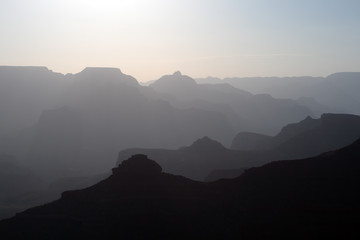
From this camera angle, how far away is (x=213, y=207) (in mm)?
35812

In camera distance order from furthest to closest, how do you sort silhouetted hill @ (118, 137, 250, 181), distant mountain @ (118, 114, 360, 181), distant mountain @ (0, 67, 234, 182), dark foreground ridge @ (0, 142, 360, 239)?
distant mountain @ (0, 67, 234, 182), distant mountain @ (118, 114, 360, 181), silhouetted hill @ (118, 137, 250, 181), dark foreground ridge @ (0, 142, 360, 239)

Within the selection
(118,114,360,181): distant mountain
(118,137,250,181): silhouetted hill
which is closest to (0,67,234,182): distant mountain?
(118,137,250,181): silhouetted hill

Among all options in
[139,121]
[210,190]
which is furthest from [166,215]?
[139,121]

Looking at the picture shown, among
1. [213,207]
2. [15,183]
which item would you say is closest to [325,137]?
[213,207]

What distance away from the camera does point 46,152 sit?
151125 mm

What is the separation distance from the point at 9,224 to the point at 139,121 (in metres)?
146

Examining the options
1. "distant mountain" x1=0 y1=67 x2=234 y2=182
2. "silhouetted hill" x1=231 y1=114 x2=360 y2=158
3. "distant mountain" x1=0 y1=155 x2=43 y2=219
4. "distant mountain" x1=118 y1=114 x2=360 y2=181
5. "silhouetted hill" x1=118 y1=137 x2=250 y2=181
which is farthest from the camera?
"distant mountain" x1=0 y1=67 x2=234 y2=182

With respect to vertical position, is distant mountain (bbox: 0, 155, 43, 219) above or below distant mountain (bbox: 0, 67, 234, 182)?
below

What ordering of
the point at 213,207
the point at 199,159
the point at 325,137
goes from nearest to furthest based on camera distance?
the point at 213,207 < the point at 199,159 < the point at 325,137

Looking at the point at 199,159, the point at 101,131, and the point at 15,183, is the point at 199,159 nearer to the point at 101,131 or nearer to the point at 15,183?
the point at 15,183

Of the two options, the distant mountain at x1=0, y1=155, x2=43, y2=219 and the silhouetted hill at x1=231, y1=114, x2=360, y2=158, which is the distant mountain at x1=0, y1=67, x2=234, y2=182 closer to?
the distant mountain at x1=0, y1=155, x2=43, y2=219

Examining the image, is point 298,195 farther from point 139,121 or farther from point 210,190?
point 139,121

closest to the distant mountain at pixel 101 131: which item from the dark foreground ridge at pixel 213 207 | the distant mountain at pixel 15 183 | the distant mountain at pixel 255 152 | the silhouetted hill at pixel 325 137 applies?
the distant mountain at pixel 15 183

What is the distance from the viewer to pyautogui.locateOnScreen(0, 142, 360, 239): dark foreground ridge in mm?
30703
